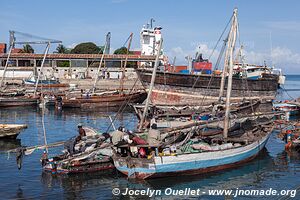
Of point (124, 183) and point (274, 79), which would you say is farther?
point (274, 79)

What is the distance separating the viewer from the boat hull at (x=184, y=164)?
19141 millimetres

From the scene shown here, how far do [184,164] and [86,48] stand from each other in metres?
90.2

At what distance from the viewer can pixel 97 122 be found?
42.2m

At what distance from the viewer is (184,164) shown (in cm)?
1978

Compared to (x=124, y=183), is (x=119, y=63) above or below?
above

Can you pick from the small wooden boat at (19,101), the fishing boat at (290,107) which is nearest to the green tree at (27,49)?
the small wooden boat at (19,101)

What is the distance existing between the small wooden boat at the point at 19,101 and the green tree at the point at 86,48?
2017 inches

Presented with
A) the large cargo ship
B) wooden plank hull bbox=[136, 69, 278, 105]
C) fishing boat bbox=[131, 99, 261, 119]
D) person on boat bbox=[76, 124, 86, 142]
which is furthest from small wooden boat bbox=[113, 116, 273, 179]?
wooden plank hull bbox=[136, 69, 278, 105]

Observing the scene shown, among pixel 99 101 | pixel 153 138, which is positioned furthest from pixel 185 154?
pixel 99 101

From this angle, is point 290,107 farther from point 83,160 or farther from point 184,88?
point 83,160

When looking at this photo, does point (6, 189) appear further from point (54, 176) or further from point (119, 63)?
point (119, 63)

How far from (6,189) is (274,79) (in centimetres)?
4484

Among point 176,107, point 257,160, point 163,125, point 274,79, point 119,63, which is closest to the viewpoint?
point 257,160

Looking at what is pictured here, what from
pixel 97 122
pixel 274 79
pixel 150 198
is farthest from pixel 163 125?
pixel 274 79
